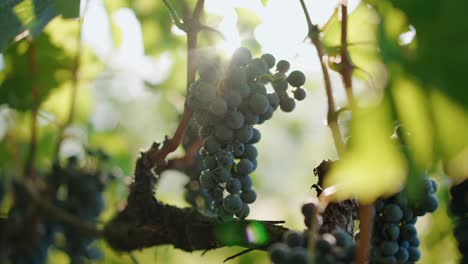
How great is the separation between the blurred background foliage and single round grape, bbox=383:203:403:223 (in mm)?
104

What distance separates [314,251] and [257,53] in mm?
1089

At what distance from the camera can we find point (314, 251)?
0.83 metres

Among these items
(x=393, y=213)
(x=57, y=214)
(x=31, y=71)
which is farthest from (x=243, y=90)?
(x=31, y=71)

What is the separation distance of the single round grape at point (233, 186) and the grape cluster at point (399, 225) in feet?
0.87

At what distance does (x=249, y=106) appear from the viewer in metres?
1.22

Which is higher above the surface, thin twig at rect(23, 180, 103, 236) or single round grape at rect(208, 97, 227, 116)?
single round grape at rect(208, 97, 227, 116)

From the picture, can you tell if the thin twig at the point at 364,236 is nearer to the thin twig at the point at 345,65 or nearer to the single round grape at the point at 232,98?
the thin twig at the point at 345,65

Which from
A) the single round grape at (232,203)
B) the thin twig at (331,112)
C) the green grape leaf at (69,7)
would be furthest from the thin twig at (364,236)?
the green grape leaf at (69,7)

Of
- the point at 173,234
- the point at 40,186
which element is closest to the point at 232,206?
the point at 173,234

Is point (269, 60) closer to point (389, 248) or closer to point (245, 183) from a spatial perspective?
point (245, 183)

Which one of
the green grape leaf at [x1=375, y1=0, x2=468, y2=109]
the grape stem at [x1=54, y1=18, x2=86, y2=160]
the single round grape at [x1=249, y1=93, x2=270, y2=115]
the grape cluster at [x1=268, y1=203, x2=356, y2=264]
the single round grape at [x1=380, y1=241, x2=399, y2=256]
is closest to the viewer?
the green grape leaf at [x1=375, y1=0, x2=468, y2=109]

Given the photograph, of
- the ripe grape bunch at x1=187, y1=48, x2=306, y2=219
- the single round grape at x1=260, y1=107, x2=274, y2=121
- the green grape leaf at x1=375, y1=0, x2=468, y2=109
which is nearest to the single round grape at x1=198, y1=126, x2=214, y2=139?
the ripe grape bunch at x1=187, y1=48, x2=306, y2=219

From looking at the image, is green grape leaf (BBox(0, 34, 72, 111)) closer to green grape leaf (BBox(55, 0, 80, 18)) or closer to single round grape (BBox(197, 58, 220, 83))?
green grape leaf (BBox(55, 0, 80, 18))

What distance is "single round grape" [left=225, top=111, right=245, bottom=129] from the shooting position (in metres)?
1.20
